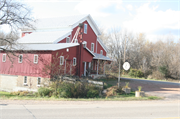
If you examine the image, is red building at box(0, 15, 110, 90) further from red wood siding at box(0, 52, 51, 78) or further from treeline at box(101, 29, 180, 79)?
treeline at box(101, 29, 180, 79)

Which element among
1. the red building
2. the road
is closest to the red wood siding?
the red building

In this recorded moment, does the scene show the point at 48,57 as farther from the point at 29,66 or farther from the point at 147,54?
the point at 147,54

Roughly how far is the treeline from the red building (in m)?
12.7

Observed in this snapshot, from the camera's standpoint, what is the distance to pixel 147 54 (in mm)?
47750

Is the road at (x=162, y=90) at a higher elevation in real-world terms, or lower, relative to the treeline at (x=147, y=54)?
lower

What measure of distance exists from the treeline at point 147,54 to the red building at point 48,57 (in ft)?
41.6

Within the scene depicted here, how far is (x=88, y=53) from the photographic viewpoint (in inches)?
1026

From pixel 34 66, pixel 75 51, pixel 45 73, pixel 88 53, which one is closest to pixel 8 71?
pixel 34 66

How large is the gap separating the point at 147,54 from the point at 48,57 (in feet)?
111

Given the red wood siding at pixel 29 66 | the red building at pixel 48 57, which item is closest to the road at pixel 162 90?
the red building at pixel 48 57

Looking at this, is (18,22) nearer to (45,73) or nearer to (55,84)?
(45,73)

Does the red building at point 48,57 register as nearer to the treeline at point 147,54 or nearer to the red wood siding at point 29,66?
the red wood siding at point 29,66

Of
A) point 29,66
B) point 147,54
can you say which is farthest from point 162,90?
point 147,54

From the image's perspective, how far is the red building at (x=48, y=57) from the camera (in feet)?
68.0
